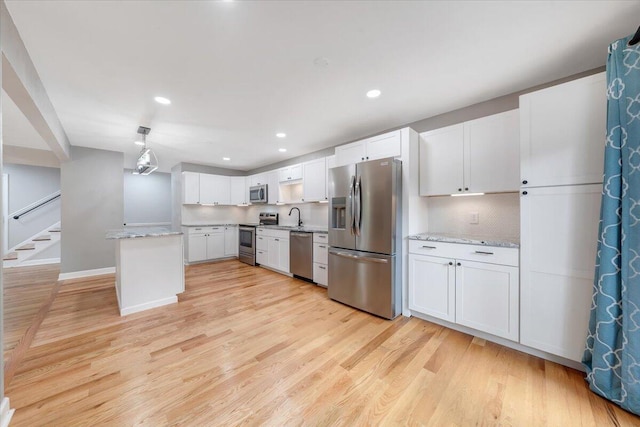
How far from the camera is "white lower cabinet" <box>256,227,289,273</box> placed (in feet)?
15.3

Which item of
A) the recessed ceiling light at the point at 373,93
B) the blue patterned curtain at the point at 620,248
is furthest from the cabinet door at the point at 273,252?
the blue patterned curtain at the point at 620,248

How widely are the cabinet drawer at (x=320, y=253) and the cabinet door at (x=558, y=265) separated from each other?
8.04 feet

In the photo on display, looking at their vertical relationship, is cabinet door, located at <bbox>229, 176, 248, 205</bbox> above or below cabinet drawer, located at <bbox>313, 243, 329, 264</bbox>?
above

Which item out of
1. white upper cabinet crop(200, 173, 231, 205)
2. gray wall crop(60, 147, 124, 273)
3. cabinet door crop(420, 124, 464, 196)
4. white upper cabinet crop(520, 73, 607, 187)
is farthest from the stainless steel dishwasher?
gray wall crop(60, 147, 124, 273)

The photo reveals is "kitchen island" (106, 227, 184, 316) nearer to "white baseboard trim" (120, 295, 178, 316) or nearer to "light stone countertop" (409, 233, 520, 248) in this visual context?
"white baseboard trim" (120, 295, 178, 316)

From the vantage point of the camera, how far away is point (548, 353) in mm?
2037

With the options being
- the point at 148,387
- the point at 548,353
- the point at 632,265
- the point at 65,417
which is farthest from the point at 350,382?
the point at 632,265

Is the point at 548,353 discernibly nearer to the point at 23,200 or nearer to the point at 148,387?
the point at 148,387

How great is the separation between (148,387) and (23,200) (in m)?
7.25

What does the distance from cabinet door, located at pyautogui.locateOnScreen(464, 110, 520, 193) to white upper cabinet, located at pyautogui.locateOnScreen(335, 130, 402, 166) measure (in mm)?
736

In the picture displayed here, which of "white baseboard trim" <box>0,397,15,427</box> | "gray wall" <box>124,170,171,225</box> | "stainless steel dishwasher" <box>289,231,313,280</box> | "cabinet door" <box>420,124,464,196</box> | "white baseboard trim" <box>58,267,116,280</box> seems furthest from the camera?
"gray wall" <box>124,170,171,225</box>

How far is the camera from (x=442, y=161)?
282 centimetres

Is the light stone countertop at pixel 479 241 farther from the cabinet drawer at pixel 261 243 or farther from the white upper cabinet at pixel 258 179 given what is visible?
the white upper cabinet at pixel 258 179

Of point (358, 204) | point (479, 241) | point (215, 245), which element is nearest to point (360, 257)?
point (358, 204)
